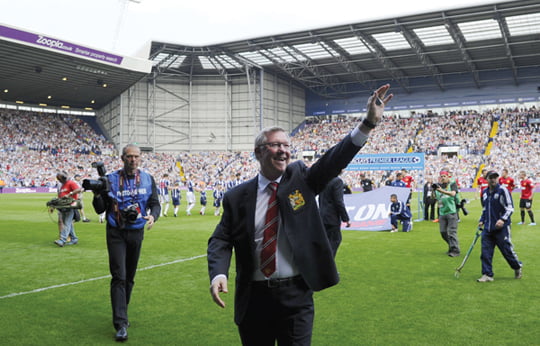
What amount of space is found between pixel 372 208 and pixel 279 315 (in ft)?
44.7

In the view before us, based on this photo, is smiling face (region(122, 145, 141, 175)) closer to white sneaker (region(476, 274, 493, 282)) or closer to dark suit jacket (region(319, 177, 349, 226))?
dark suit jacket (region(319, 177, 349, 226))

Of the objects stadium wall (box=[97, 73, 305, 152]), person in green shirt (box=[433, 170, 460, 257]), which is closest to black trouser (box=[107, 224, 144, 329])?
person in green shirt (box=[433, 170, 460, 257])

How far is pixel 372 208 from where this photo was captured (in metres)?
15.9

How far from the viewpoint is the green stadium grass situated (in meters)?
5.18

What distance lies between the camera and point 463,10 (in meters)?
35.1

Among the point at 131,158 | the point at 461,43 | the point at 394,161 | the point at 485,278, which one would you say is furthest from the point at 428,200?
the point at 461,43

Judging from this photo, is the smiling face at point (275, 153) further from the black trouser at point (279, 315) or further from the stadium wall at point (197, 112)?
the stadium wall at point (197, 112)

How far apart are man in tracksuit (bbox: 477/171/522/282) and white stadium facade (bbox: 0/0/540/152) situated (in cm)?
3211

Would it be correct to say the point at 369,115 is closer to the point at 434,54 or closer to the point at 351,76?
the point at 434,54

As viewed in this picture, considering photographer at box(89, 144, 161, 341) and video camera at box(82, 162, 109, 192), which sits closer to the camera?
video camera at box(82, 162, 109, 192)

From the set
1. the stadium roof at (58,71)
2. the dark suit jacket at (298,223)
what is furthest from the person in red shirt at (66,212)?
the stadium roof at (58,71)

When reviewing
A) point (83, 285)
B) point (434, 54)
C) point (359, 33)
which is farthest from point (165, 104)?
point (83, 285)

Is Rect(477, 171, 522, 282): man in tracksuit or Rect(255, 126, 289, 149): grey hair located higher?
Rect(255, 126, 289, 149): grey hair

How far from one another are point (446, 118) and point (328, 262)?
56.1 m
